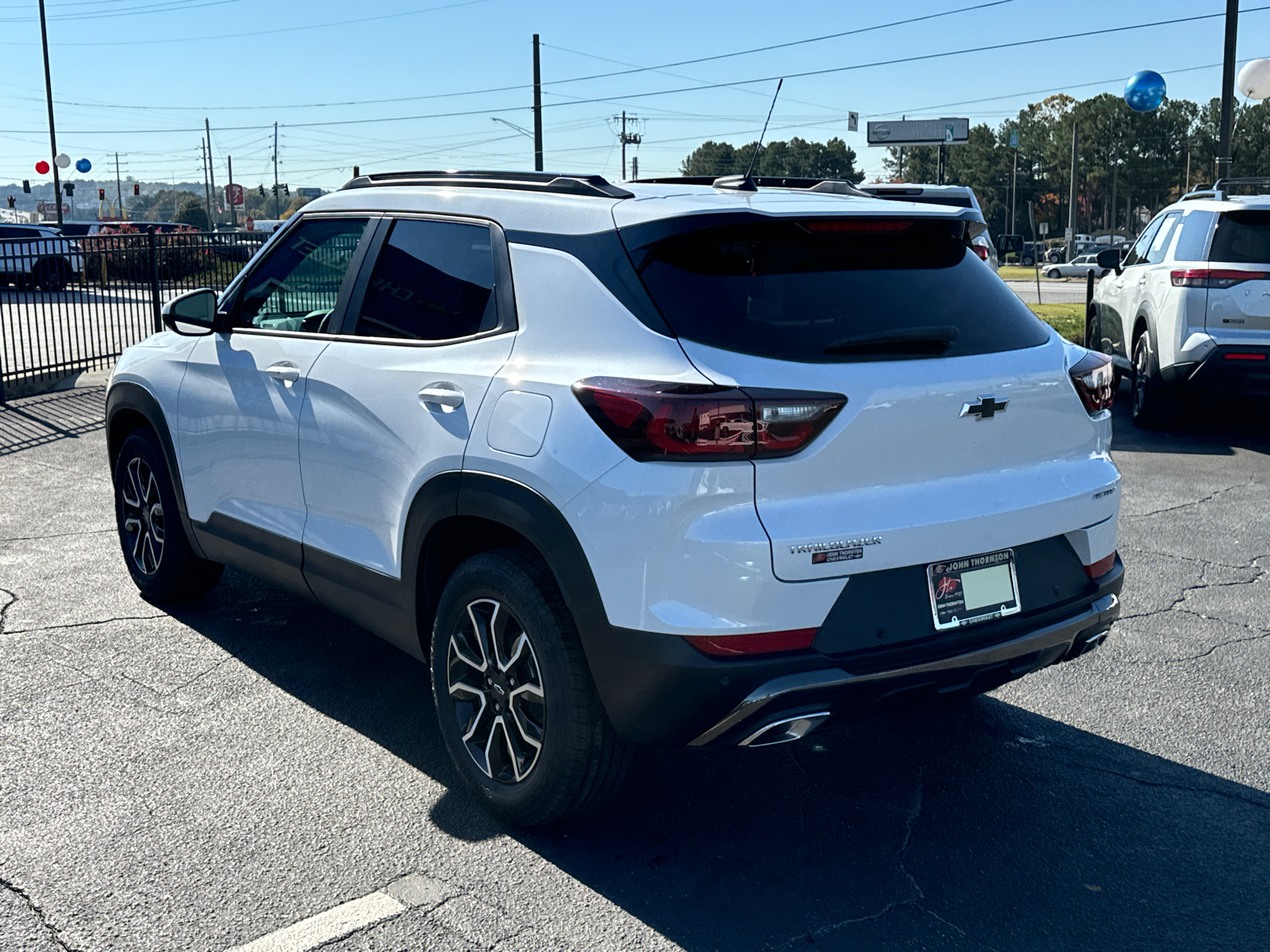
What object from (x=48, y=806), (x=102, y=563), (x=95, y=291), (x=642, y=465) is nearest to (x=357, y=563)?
(x=48, y=806)

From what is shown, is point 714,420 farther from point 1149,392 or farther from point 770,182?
point 1149,392

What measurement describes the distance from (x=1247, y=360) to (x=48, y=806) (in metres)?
8.84

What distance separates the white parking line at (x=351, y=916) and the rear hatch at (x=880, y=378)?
1.26 metres

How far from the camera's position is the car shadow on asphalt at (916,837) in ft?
10.0

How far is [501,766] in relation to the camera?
360 cm

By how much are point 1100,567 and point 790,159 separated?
10854cm

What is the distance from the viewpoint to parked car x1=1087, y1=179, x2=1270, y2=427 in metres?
9.45

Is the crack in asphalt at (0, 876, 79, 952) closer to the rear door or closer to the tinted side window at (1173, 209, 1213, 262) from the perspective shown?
the rear door

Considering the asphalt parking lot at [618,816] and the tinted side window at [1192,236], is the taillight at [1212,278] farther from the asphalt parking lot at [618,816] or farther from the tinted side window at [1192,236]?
the asphalt parking lot at [618,816]

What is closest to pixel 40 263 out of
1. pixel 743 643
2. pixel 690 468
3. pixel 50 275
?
pixel 50 275

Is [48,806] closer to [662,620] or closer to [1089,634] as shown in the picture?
[662,620]

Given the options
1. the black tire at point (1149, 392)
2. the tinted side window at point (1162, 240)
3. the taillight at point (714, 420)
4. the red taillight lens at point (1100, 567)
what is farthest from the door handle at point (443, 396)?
the tinted side window at point (1162, 240)

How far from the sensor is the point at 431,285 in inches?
152

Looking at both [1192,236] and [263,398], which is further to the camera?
[1192,236]
